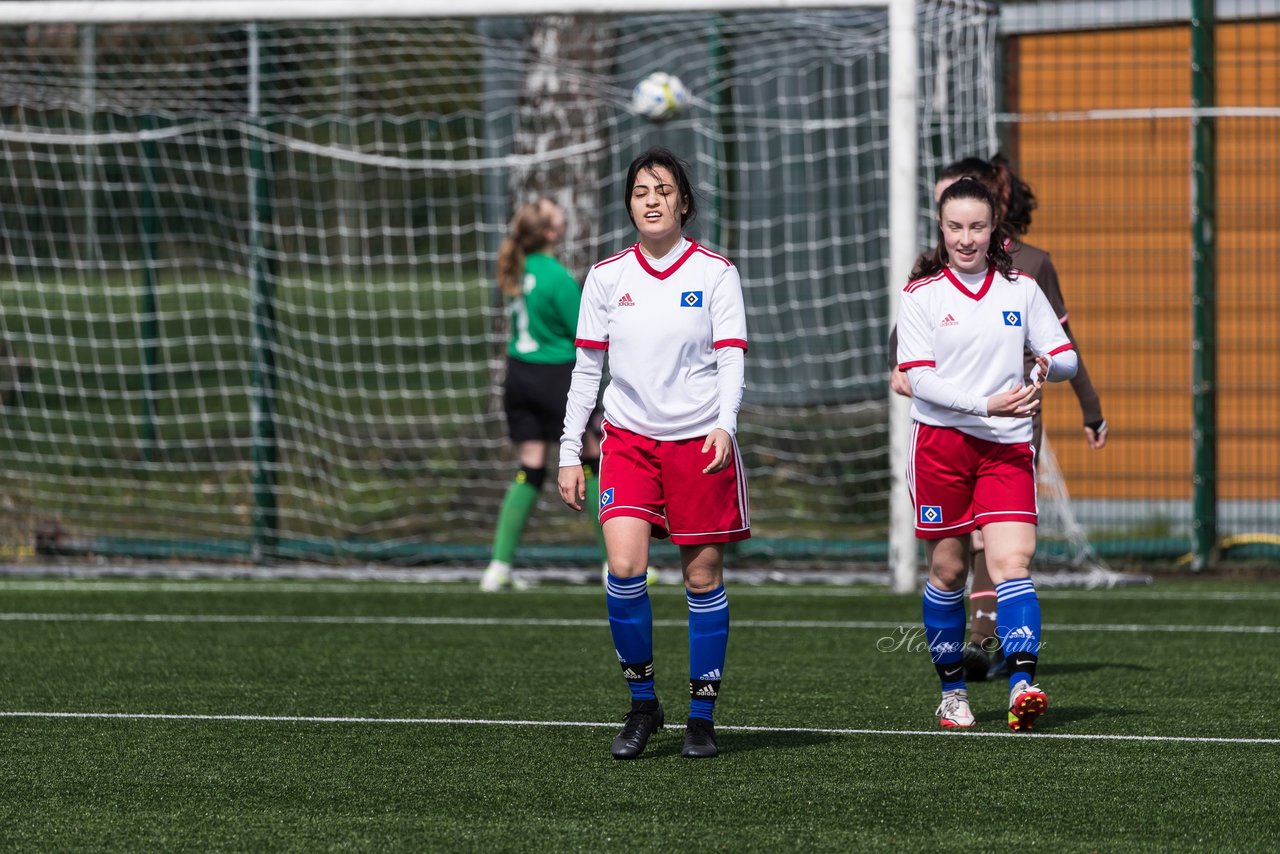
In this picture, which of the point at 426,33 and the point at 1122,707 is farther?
the point at 426,33

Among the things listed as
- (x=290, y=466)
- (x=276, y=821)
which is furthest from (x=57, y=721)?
(x=290, y=466)

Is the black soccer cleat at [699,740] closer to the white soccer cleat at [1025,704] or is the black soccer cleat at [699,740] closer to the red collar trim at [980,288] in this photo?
the white soccer cleat at [1025,704]

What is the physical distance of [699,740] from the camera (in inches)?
207

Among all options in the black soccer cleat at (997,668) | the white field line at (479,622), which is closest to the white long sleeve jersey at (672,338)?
the black soccer cleat at (997,668)

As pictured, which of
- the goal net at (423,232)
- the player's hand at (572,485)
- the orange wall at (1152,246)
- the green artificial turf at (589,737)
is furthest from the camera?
the orange wall at (1152,246)

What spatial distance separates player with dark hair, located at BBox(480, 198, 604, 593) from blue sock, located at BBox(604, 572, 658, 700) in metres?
4.11

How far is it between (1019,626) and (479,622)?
11.5 feet

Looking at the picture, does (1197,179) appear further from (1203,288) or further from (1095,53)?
(1095,53)

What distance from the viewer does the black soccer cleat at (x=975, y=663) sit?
6.74 meters

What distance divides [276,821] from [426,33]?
9.31 metres

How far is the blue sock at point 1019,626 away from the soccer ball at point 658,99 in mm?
5008

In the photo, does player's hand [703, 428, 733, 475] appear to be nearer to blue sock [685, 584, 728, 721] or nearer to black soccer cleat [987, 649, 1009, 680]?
blue sock [685, 584, 728, 721]

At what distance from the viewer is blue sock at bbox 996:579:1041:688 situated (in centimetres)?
546

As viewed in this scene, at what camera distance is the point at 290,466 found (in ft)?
37.3
